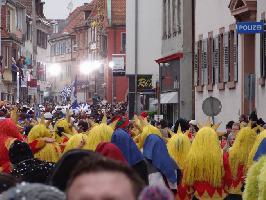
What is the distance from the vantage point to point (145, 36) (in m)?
56.8

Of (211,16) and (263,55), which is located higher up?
(211,16)

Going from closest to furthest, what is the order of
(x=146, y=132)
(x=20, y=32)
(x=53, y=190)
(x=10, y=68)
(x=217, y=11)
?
1. (x=53, y=190)
2. (x=146, y=132)
3. (x=217, y=11)
4. (x=10, y=68)
5. (x=20, y=32)

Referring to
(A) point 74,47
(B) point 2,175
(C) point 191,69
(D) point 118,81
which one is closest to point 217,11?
(C) point 191,69

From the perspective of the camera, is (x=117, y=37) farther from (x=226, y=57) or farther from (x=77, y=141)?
(x=77, y=141)

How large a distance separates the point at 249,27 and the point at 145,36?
34.8 meters

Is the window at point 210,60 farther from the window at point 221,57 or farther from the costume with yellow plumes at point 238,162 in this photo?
the costume with yellow plumes at point 238,162

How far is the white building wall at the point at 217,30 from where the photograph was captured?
32844mm

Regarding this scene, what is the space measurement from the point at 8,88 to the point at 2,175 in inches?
2928

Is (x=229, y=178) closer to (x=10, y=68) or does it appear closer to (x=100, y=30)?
(x=10, y=68)

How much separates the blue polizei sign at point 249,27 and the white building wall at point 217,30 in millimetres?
9658

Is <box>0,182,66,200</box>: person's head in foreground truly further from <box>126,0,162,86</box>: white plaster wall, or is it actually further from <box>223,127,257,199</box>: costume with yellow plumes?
<box>126,0,162,86</box>: white plaster wall

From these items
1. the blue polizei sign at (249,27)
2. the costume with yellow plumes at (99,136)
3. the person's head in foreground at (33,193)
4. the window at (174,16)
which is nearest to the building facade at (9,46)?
the window at (174,16)

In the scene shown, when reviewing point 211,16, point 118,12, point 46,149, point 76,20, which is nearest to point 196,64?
point 211,16

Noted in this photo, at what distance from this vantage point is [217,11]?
35812mm
